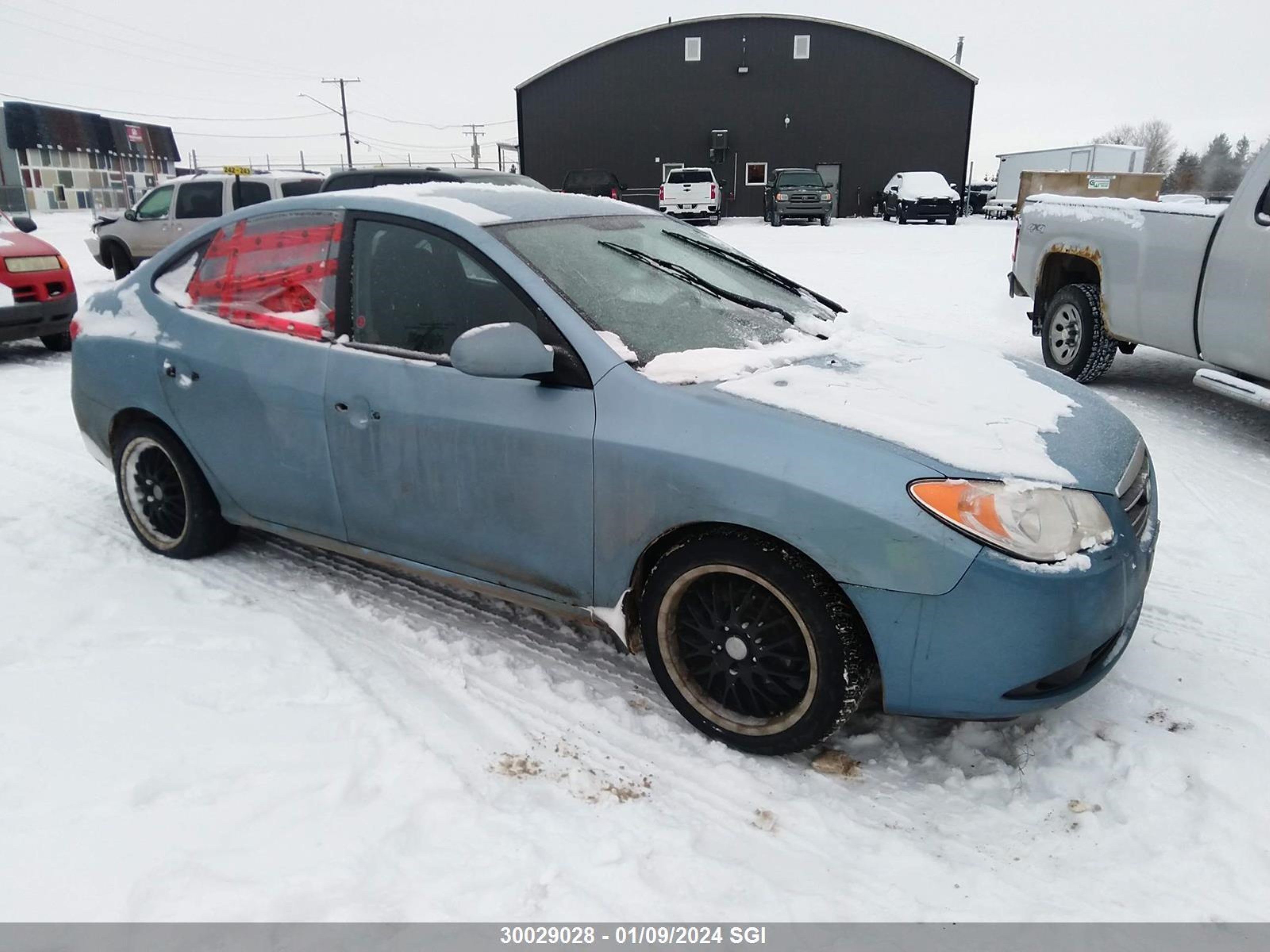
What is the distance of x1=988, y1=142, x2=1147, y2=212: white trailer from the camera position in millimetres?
30016

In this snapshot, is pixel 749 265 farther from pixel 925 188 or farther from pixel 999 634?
pixel 925 188

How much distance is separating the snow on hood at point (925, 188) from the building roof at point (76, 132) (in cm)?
5002

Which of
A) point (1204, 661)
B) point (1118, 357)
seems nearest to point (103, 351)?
point (1204, 661)

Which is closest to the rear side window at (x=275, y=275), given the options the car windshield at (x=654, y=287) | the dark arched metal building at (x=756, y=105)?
the car windshield at (x=654, y=287)

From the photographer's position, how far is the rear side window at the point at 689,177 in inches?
1060

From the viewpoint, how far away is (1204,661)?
10.7 ft

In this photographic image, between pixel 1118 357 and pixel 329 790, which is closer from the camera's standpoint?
pixel 329 790

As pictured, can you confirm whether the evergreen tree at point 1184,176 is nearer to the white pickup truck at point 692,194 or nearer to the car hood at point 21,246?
the white pickup truck at point 692,194

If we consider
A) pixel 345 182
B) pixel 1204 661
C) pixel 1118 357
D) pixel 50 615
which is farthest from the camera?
pixel 345 182

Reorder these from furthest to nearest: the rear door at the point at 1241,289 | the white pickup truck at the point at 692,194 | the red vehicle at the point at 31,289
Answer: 1. the white pickup truck at the point at 692,194
2. the red vehicle at the point at 31,289
3. the rear door at the point at 1241,289

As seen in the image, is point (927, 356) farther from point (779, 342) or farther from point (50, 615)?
point (50, 615)

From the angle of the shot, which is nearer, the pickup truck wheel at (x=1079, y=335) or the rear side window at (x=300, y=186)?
→ the pickup truck wheel at (x=1079, y=335)

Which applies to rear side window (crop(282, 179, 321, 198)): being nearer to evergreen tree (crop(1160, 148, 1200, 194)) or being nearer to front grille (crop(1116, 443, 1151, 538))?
front grille (crop(1116, 443, 1151, 538))

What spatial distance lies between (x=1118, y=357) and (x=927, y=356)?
620cm
